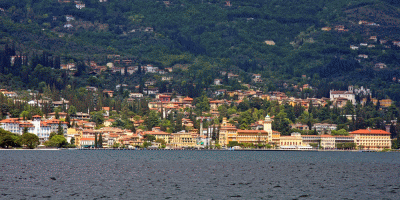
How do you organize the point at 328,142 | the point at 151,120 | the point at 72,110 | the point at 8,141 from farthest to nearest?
1. the point at 328,142
2. the point at 151,120
3. the point at 72,110
4. the point at 8,141

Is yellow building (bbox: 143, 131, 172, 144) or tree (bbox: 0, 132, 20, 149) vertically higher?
yellow building (bbox: 143, 131, 172, 144)

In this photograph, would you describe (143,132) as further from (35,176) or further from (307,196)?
(307,196)

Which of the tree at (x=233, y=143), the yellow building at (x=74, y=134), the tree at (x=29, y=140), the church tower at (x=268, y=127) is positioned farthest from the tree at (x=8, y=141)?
the church tower at (x=268, y=127)

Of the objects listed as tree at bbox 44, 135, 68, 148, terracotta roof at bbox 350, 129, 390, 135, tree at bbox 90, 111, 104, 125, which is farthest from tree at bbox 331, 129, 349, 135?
tree at bbox 44, 135, 68, 148

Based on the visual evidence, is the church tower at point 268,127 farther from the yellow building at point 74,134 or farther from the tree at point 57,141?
the tree at point 57,141

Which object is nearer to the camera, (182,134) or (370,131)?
(182,134)

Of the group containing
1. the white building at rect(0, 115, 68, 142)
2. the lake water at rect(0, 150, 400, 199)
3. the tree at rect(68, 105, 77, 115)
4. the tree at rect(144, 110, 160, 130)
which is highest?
the tree at rect(68, 105, 77, 115)

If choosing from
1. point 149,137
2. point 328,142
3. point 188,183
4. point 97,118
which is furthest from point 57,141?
point 188,183

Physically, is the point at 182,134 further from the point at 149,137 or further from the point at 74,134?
the point at 74,134

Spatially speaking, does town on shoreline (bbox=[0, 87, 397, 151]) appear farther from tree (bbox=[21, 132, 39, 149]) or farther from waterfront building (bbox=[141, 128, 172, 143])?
tree (bbox=[21, 132, 39, 149])

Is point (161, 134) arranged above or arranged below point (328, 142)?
above
